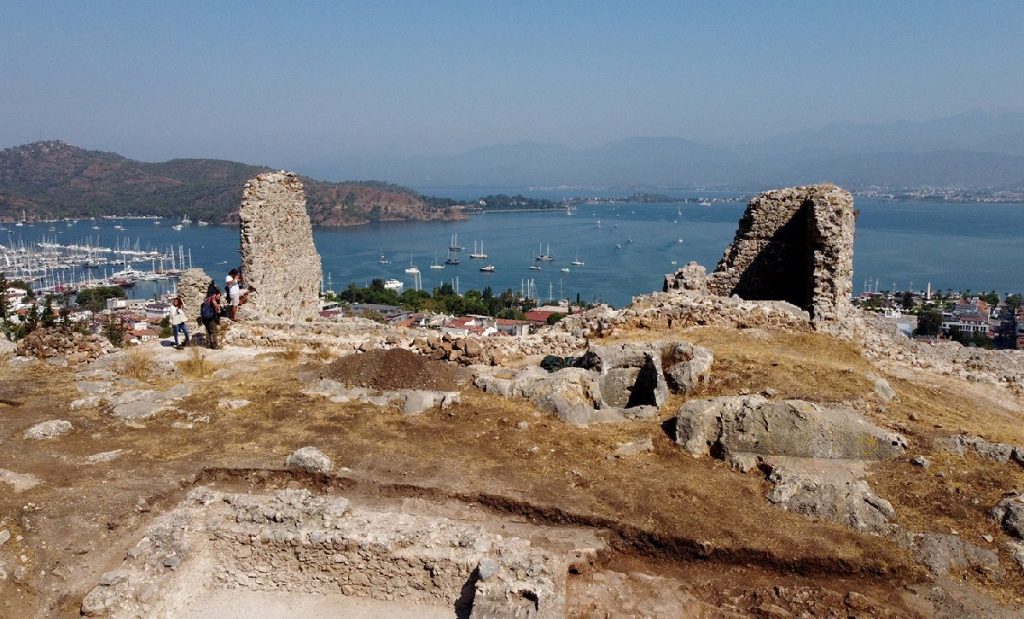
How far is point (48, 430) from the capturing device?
8.63m

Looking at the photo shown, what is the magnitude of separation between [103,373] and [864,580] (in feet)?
40.5

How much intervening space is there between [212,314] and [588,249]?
Result: 364 feet

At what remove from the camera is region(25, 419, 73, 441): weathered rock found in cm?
852

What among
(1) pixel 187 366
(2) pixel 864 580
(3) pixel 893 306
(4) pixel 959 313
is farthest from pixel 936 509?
(3) pixel 893 306

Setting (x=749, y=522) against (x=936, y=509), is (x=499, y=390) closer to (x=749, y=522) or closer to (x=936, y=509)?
(x=749, y=522)

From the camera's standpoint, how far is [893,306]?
5794 cm

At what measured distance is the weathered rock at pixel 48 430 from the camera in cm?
852

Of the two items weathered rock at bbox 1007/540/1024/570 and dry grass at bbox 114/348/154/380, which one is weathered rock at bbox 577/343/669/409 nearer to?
weathered rock at bbox 1007/540/1024/570

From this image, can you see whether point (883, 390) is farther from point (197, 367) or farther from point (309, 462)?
point (197, 367)

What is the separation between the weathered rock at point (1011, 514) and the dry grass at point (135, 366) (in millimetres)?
12770

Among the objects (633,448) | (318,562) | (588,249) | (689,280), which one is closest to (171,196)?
(588,249)

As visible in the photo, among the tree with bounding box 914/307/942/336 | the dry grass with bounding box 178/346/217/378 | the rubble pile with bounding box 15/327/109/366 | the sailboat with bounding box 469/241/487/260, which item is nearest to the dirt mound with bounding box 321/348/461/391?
the dry grass with bounding box 178/346/217/378

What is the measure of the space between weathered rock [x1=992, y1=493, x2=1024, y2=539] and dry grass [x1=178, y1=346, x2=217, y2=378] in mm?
12068

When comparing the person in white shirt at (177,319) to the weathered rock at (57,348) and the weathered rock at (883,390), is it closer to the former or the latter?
the weathered rock at (57,348)
